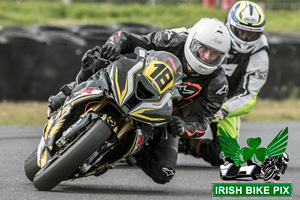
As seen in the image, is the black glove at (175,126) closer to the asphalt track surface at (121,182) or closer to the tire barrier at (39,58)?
the asphalt track surface at (121,182)

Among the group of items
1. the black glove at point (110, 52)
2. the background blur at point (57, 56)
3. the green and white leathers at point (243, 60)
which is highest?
the black glove at point (110, 52)

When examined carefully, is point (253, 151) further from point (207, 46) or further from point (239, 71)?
point (239, 71)

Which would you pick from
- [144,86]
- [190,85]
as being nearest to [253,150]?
[190,85]

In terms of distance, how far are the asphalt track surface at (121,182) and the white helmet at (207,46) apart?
43.0 inches

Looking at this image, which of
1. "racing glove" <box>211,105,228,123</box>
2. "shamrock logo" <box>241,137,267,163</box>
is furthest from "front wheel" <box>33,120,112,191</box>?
"racing glove" <box>211,105,228,123</box>

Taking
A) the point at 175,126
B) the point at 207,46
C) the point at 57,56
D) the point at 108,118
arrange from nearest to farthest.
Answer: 1. the point at 108,118
2. the point at 175,126
3. the point at 207,46
4. the point at 57,56

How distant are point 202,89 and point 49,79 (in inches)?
251

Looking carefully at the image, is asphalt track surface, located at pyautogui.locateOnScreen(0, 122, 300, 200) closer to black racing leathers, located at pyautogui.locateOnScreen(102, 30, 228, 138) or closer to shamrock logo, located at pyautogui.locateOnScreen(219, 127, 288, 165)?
shamrock logo, located at pyautogui.locateOnScreen(219, 127, 288, 165)

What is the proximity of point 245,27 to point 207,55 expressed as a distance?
164 centimetres

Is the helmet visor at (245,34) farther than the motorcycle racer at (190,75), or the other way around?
the helmet visor at (245,34)

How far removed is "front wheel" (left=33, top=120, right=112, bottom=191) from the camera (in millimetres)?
4727

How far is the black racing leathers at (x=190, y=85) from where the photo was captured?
6055 mm

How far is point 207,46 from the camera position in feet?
19.1

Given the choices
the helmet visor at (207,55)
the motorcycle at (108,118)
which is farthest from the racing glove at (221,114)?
the motorcycle at (108,118)
